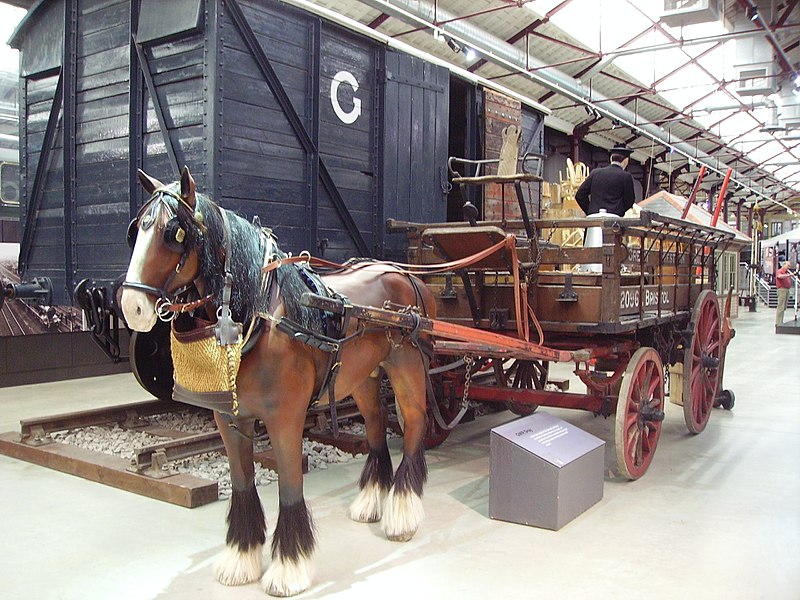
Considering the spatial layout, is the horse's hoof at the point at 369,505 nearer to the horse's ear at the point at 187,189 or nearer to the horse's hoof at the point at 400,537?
the horse's hoof at the point at 400,537

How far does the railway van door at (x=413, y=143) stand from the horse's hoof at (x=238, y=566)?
4.17 meters

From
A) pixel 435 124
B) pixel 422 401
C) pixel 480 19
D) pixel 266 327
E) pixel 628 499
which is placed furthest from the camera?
pixel 480 19

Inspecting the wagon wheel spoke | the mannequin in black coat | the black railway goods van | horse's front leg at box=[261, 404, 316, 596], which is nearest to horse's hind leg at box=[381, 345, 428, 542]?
horse's front leg at box=[261, 404, 316, 596]

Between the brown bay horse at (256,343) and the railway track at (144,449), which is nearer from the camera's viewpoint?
the brown bay horse at (256,343)

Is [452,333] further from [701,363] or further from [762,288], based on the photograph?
[762,288]

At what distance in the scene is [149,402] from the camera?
677cm

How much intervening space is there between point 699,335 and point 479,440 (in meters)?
2.27

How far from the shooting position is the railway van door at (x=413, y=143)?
704 centimetres

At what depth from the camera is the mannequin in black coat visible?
630 centimetres

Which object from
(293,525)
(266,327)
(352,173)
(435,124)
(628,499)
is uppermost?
(435,124)

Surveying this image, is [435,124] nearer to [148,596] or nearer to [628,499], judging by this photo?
[628,499]

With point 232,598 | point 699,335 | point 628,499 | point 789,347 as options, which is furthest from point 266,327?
point 789,347

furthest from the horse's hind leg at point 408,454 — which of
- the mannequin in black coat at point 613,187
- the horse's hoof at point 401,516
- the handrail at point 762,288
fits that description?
the handrail at point 762,288

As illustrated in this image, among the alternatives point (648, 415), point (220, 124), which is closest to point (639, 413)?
point (648, 415)
